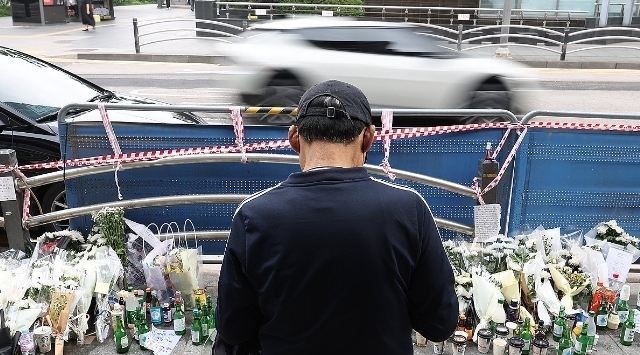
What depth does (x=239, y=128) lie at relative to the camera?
440 cm

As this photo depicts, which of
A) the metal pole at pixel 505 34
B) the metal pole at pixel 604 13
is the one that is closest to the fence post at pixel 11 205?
the metal pole at pixel 505 34

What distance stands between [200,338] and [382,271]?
2.43m

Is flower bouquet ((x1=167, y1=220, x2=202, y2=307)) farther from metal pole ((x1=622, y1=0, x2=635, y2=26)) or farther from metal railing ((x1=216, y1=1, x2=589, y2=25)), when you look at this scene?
metal pole ((x1=622, y1=0, x2=635, y2=26))

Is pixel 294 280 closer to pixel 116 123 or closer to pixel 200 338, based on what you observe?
pixel 200 338

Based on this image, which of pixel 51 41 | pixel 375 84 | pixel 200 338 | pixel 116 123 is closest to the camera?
pixel 200 338

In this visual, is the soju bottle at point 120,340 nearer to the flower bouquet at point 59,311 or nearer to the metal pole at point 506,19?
the flower bouquet at point 59,311

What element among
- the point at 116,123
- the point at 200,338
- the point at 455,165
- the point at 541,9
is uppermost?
the point at 541,9

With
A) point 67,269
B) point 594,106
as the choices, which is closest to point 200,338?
point 67,269

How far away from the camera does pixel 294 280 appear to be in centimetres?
167

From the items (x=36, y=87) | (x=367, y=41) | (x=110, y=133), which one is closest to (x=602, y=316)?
(x=110, y=133)

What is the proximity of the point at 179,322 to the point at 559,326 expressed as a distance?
249cm

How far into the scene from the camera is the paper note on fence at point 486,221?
4.52 m

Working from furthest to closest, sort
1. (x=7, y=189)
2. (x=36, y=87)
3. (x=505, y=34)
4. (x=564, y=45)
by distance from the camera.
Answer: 1. (x=564, y=45)
2. (x=505, y=34)
3. (x=36, y=87)
4. (x=7, y=189)

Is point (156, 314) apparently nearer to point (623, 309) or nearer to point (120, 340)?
point (120, 340)
